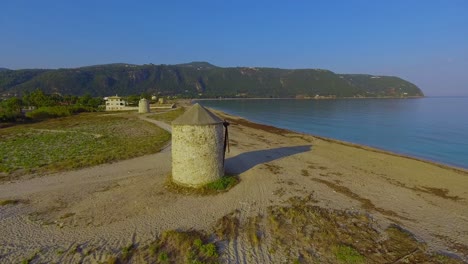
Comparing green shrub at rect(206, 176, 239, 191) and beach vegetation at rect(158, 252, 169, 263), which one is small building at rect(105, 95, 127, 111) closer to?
green shrub at rect(206, 176, 239, 191)

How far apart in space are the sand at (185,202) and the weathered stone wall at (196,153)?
3.39ft

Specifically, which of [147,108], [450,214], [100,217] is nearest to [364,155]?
[450,214]

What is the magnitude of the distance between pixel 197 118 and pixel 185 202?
3736 mm

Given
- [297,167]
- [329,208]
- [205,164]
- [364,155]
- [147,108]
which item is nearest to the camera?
[329,208]

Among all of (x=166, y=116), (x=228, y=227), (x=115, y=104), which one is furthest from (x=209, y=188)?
(x=115, y=104)

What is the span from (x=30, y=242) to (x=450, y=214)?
53.0ft

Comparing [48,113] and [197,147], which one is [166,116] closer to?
[48,113]

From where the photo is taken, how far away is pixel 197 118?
43.1 ft

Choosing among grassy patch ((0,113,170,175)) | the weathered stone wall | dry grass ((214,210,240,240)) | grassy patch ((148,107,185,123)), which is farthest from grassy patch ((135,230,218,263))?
grassy patch ((148,107,185,123))

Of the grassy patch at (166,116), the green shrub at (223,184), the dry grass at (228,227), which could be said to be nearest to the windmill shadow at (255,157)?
the green shrub at (223,184)

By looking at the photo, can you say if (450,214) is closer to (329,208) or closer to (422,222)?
(422,222)

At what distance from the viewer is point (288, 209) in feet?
38.7

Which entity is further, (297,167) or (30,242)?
(297,167)

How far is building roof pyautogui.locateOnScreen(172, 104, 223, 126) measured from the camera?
12969mm
